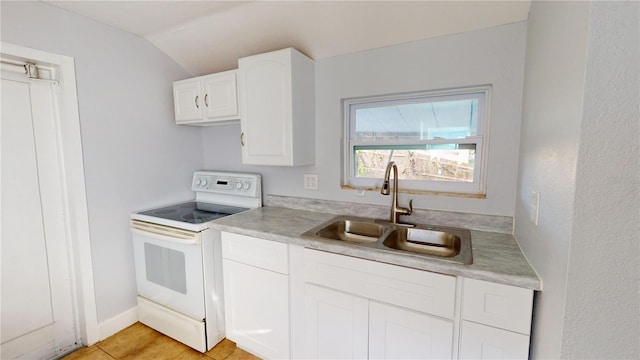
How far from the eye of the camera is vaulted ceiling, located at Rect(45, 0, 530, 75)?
142 cm

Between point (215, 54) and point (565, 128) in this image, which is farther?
point (215, 54)

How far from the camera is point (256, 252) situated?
1565 millimetres

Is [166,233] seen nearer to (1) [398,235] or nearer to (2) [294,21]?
(1) [398,235]

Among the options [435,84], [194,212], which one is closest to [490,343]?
[435,84]

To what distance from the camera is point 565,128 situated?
2.39 ft

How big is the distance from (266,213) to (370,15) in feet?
4.78

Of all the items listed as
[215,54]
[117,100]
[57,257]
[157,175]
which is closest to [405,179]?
[215,54]

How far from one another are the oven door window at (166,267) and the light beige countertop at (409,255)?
386mm

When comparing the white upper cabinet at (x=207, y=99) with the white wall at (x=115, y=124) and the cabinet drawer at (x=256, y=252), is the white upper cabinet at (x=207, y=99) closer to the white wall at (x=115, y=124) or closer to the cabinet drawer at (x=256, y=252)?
the white wall at (x=115, y=124)

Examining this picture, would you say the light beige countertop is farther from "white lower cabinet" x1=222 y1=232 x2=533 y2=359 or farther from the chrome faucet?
the chrome faucet

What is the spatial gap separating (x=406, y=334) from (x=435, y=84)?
1.37m

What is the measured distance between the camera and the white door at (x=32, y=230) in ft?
4.99

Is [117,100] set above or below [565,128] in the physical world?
above

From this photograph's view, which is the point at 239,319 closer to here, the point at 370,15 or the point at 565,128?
the point at 565,128
